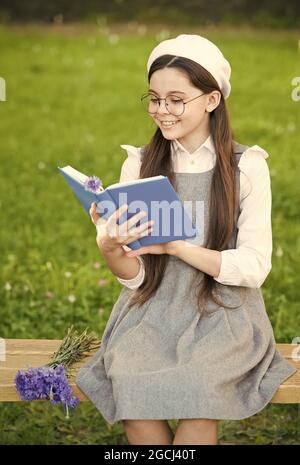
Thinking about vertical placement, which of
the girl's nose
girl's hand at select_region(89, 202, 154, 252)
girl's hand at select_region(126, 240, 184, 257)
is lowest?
girl's hand at select_region(126, 240, 184, 257)

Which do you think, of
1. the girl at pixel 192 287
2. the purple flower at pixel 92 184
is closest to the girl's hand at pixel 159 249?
the girl at pixel 192 287

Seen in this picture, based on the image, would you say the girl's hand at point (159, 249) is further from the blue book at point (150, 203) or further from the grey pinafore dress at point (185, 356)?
the grey pinafore dress at point (185, 356)

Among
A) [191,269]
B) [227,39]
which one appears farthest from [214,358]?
[227,39]

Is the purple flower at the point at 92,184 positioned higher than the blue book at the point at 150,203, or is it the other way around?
the purple flower at the point at 92,184

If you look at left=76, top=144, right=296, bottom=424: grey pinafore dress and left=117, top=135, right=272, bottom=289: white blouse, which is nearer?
left=76, top=144, right=296, bottom=424: grey pinafore dress

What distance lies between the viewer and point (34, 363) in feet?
11.1

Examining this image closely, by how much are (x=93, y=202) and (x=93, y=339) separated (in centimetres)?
69

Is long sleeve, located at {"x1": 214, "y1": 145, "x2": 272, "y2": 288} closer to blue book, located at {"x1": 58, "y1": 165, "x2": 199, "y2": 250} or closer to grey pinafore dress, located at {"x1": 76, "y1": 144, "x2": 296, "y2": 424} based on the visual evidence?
grey pinafore dress, located at {"x1": 76, "y1": 144, "x2": 296, "y2": 424}

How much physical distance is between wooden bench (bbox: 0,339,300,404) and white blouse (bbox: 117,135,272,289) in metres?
0.34

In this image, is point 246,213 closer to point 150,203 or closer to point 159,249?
point 159,249

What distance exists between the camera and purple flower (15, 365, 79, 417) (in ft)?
10.3

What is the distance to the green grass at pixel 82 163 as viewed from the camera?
4.19 m

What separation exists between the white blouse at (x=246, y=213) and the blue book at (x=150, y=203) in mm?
195

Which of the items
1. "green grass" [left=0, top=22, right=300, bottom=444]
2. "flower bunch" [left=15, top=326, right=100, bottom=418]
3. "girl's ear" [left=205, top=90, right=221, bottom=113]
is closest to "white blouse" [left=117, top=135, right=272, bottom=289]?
"girl's ear" [left=205, top=90, right=221, bottom=113]
